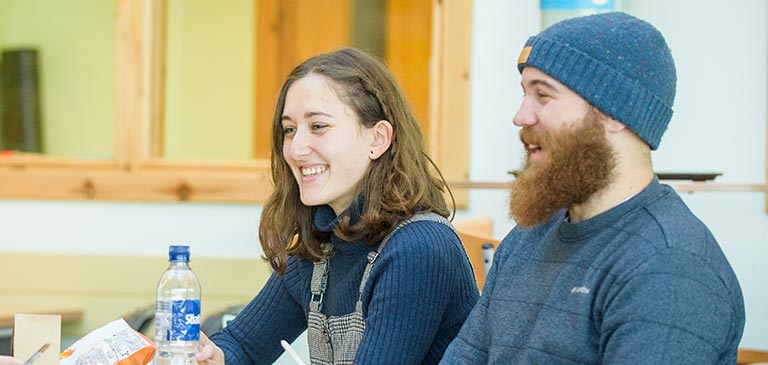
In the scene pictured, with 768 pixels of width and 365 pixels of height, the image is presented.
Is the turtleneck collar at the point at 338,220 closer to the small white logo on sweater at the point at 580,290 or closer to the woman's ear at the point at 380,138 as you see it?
the woman's ear at the point at 380,138

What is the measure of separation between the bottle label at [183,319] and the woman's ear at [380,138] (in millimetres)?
530

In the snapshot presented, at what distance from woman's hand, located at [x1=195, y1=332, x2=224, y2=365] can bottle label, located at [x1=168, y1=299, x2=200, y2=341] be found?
0.75 ft

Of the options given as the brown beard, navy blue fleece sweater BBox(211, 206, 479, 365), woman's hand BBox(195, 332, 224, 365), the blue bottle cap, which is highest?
the brown beard

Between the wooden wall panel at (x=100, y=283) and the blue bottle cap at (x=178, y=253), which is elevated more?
the blue bottle cap at (x=178, y=253)

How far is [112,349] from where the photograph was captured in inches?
71.9

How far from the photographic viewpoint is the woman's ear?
2122mm

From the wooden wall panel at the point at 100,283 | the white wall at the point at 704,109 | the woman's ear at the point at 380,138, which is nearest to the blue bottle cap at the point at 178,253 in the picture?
the woman's ear at the point at 380,138

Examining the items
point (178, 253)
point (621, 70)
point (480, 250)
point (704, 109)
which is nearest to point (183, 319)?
point (178, 253)

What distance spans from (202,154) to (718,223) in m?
2.08

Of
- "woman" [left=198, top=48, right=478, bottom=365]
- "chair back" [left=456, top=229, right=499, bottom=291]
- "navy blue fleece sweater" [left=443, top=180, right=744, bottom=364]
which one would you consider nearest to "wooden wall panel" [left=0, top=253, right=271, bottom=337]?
"chair back" [left=456, top=229, right=499, bottom=291]

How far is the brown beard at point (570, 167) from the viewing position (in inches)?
57.1

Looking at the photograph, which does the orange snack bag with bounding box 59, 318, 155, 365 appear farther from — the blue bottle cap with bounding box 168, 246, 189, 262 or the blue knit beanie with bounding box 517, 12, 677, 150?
the blue knit beanie with bounding box 517, 12, 677, 150

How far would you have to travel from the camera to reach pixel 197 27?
446 centimetres

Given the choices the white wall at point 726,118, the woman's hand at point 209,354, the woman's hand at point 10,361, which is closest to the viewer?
the woman's hand at point 10,361
